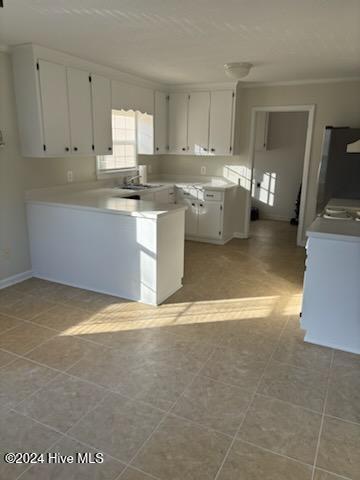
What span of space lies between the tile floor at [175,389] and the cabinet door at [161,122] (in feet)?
Answer: 9.70

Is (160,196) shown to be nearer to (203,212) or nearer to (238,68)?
(203,212)

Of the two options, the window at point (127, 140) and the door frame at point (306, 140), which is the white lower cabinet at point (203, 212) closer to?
the door frame at point (306, 140)

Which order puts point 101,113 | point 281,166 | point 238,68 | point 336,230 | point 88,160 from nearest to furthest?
point 336,230
point 238,68
point 101,113
point 88,160
point 281,166

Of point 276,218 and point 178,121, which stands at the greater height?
point 178,121

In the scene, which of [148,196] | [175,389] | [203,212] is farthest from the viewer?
[203,212]

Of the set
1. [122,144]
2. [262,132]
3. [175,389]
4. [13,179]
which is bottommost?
[175,389]

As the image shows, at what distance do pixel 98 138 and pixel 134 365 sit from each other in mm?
2854

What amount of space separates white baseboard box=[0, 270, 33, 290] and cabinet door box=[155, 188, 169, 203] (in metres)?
2.02

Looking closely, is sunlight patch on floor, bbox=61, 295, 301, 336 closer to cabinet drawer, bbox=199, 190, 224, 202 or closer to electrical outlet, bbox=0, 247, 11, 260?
electrical outlet, bbox=0, 247, 11, 260

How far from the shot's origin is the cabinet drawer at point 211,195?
543cm

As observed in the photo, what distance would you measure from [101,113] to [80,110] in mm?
371

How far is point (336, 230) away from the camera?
276 centimetres

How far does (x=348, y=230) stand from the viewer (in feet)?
9.09

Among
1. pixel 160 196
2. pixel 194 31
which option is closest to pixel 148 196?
pixel 160 196
